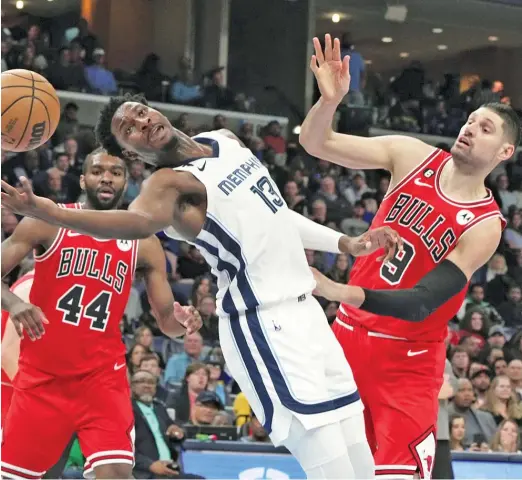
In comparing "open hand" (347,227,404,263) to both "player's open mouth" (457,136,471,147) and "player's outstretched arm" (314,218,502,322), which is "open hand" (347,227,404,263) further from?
"player's open mouth" (457,136,471,147)

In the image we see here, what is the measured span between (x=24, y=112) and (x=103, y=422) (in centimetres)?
151

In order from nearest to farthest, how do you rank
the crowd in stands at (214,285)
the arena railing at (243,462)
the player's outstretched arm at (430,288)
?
the player's outstretched arm at (430,288) → the arena railing at (243,462) → the crowd in stands at (214,285)

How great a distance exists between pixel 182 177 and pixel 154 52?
Result: 12120 mm

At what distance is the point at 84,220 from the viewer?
11.3 feet

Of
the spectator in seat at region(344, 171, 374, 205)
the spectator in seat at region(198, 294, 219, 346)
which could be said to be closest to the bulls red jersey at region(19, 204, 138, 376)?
the spectator in seat at region(198, 294, 219, 346)

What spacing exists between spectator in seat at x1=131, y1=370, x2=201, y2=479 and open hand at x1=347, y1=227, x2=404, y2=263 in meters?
2.87

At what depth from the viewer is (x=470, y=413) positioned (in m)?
8.64

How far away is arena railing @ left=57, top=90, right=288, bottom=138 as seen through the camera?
1312 centimetres

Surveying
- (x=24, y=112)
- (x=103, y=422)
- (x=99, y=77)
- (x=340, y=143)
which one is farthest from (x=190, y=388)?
(x=99, y=77)

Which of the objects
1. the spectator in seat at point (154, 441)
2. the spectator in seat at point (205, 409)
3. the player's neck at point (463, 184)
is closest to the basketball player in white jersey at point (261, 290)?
the player's neck at point (463, 184)

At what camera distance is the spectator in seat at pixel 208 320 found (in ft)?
32.0

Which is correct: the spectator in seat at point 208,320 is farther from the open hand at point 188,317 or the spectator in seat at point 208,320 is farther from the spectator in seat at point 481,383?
the open hand at point 188,317

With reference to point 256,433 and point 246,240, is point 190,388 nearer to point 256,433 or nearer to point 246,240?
point 256,433

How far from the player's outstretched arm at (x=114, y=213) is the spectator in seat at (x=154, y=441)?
3223mm
